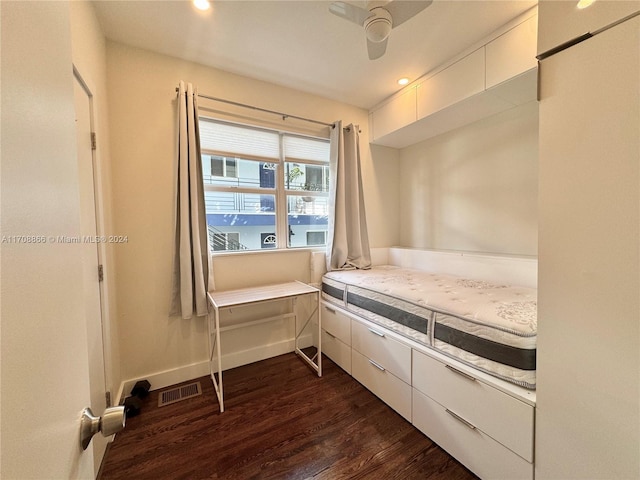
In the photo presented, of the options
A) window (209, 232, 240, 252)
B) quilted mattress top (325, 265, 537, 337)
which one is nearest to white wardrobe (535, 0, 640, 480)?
quilted mattress top (325, 265, 537, 337)

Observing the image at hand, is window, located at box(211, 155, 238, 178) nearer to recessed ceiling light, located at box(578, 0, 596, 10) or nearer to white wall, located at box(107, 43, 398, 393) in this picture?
white wall, located at box(107, 43, 398, 393)

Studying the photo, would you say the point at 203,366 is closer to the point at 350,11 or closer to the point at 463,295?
the point at 463,295

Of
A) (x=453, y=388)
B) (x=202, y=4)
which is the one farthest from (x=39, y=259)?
(x=202, y=4)

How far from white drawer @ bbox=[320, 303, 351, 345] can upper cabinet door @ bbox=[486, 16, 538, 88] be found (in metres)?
2.20

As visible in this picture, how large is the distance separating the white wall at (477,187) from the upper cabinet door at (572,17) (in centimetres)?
146

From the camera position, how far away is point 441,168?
2891 mm

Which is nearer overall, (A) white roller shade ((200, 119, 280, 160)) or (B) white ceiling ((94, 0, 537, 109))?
(B) white ceiling ((94, 0, 537, 109))

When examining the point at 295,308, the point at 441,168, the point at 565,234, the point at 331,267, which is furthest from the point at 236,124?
the point at 565,234

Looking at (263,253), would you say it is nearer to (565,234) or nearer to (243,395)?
(243,395)

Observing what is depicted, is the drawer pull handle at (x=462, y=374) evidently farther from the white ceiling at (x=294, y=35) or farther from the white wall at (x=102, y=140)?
the white ceiling at (x=294, y=35)

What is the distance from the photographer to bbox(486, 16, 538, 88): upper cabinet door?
168cm

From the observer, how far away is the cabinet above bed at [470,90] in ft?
5.70

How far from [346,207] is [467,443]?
219 centimetres

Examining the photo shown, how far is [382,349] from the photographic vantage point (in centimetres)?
189
